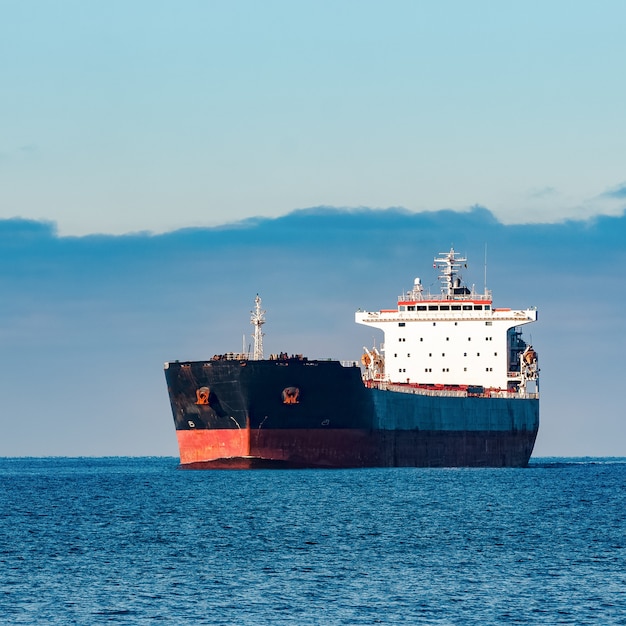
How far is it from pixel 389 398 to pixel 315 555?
96.8ft

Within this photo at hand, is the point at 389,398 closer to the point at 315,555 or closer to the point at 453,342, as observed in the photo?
the point at 453,342

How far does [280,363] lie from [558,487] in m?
14.4

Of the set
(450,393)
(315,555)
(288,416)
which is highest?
(450,393)

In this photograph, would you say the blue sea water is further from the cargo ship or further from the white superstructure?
the white superstructure

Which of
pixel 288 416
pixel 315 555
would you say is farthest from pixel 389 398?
pixel 315 555

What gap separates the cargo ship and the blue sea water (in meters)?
2.87

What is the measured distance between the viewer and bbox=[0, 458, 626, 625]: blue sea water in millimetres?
27234

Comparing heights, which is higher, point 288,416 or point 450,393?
point 450,393

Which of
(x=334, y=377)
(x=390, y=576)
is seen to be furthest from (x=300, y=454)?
(x=390, y=576)

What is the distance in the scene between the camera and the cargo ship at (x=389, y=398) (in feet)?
194

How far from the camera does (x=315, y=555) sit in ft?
115

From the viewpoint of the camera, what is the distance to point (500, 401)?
7238cm

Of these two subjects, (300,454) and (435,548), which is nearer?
(435,548)

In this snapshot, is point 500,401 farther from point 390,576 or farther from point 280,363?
point 390,576
